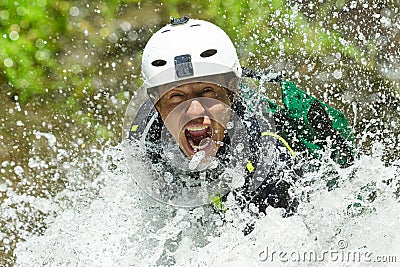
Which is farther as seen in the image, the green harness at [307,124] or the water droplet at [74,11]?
Result: the water droplet at [74,11]

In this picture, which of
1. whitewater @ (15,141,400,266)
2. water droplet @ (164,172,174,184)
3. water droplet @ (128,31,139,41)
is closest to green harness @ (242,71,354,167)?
whitewater @ (15,141,400,266)

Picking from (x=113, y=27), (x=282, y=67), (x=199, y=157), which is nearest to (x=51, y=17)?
(x=113, y=27)

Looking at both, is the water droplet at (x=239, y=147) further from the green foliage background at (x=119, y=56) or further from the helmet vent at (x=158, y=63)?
the green foliage background at (x=119, y=56)

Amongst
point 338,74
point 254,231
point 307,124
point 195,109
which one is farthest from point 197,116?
point 338,74

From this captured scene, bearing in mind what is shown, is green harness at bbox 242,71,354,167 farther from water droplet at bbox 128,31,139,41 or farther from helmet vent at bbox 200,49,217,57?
water droplet at bbox 128,31,139,41

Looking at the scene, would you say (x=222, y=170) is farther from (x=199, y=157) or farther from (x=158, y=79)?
(x=158, y=79)

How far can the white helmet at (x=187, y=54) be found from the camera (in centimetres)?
202

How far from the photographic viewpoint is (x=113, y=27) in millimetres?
3992

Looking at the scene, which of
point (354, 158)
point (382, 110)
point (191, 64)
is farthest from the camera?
point (382, 110)

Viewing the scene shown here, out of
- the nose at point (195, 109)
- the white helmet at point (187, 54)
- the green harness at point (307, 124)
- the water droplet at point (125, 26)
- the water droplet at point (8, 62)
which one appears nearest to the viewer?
the nose at point (195, 109)

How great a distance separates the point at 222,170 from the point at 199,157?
105mm

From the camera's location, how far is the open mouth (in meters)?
1.96

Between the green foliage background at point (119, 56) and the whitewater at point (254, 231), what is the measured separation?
1263 millimetres

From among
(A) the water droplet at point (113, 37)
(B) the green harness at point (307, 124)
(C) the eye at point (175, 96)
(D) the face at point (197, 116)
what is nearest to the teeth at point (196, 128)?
(D) the face at point (197, 116)
